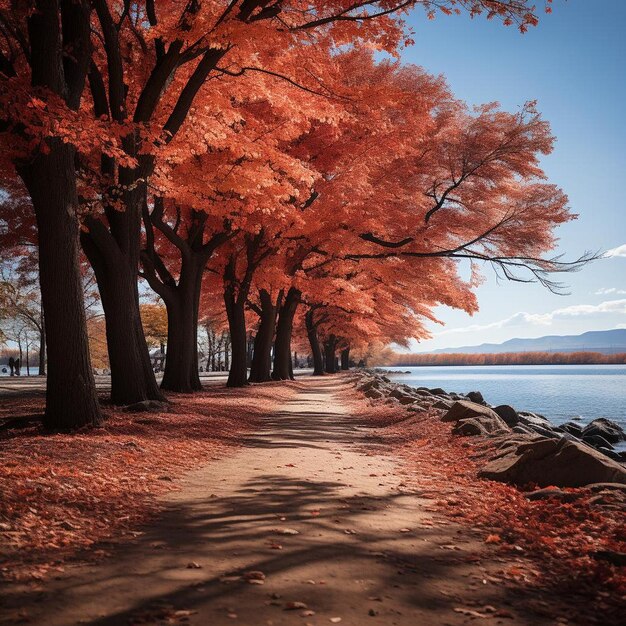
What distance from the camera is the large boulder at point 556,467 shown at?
598cm

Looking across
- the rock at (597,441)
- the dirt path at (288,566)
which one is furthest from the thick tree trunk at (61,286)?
the rock at (597,441)

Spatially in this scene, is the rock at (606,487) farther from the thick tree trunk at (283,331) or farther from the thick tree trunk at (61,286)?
the thick tree trunk at (283,331)

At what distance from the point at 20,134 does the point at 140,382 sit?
5.07 m

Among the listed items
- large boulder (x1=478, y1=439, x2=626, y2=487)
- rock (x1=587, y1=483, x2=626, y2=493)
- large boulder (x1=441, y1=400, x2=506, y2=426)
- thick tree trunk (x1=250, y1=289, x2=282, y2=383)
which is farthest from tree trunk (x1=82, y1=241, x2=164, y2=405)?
thick tree trunk (x1=250, y1=289, x2=282, y2=383)

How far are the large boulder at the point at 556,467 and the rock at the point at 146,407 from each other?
651cm

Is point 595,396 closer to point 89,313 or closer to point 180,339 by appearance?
point 180,339

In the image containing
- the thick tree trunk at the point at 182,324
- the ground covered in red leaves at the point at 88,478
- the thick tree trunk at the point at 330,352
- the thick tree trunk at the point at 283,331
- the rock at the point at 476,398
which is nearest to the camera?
the ground covered in red leaves at the point at 88,478

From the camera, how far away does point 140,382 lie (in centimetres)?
1168

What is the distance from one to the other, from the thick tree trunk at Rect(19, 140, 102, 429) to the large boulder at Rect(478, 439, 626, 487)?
5819 mm

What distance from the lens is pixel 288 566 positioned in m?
3.89

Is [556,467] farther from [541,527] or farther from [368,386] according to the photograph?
[368,386]

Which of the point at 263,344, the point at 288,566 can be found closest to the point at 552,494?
the point at 288,566

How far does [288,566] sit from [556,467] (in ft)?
11.9

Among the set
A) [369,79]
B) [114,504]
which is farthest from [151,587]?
[369,79]
